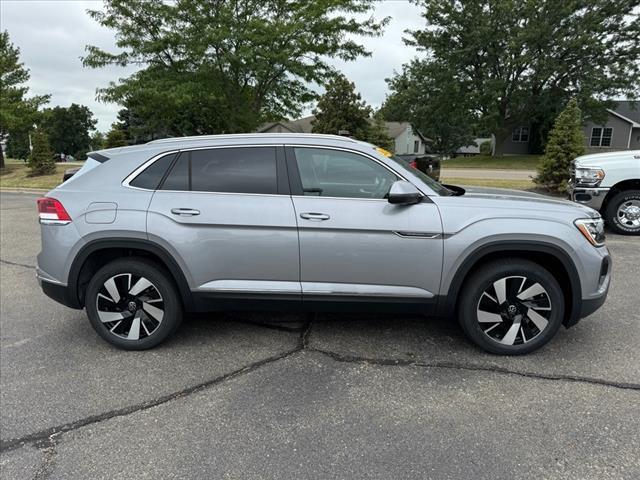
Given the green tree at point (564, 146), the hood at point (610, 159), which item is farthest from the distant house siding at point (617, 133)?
the hood at point (610, 159)

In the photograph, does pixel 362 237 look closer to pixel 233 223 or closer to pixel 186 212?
pixel 233 223

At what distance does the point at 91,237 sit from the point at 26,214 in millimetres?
9663

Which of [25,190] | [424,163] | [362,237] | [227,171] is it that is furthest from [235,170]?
[25,190]

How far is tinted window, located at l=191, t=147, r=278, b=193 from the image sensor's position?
3428 millimetres

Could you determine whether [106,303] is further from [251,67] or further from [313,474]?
[251,67]

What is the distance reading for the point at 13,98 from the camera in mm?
22625

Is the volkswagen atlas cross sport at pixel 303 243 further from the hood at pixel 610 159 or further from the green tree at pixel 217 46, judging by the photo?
the green tree at pixel 217 46

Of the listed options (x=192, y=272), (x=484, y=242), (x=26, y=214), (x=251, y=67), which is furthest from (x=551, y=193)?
(x=26, y=214)

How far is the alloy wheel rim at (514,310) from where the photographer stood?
330 centimetres

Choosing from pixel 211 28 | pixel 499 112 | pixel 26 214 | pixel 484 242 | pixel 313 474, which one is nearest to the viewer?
pixel 313 474

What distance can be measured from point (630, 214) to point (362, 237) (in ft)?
22.0

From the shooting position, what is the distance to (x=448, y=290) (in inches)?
130

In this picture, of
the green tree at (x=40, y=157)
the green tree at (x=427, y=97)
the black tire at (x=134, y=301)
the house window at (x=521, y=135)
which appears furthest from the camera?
the house window at (x=521, y=135)

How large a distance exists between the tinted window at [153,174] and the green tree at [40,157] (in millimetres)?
22278
